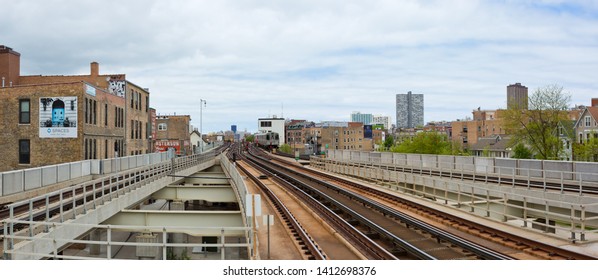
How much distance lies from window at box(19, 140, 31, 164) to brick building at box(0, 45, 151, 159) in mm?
9895

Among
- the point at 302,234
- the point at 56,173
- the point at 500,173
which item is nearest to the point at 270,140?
the point at 500,173

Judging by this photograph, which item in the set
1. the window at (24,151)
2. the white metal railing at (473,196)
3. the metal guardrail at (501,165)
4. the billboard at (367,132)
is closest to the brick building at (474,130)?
the billboard at (367,132)

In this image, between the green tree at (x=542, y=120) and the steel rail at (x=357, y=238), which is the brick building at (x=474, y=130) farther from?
the steel rail at (x=357, y=238)

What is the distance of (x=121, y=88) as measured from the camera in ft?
160

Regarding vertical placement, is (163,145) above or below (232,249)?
above

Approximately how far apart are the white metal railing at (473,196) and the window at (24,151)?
24.8 m

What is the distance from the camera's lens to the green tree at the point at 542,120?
4769cm

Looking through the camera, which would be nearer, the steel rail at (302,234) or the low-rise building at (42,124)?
the steel rail at (302,234)

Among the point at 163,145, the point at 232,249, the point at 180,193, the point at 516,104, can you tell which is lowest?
the point at 232,249

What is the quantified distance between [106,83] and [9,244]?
41501 millimetres

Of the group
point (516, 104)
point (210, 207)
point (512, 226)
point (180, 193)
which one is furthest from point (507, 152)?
point (512, 226)

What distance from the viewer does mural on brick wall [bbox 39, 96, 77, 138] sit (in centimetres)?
3559
